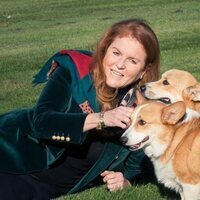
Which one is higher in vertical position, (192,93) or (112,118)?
(112,118)

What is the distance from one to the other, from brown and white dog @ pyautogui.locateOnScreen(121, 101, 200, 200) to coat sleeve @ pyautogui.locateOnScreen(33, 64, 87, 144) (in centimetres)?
47

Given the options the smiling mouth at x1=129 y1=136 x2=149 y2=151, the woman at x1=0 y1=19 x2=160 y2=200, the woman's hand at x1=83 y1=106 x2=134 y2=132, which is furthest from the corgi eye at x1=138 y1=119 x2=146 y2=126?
the woman's hand at x1=83 y1=106 x2=134 y2=132

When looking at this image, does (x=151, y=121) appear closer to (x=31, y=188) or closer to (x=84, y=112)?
(x=84, y=112)

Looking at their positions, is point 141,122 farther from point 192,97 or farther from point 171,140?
point 192,97

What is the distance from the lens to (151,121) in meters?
4.11

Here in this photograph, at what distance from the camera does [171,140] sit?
4.12 m

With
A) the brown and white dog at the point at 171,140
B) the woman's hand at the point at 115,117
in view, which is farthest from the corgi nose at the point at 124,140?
the woman's hand at the point at 115,117

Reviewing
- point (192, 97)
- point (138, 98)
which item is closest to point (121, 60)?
point (138, 98)

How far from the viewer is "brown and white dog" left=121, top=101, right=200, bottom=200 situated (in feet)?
13.2

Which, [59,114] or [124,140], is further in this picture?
[124,140]

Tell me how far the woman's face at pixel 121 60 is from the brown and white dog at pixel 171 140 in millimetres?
272

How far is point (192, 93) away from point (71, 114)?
5.12 ft

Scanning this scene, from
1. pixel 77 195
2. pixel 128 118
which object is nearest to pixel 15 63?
pixel 77 195

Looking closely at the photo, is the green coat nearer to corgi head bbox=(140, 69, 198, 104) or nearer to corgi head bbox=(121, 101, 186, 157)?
corgi head bbox=(121, 101, 186, 157)
